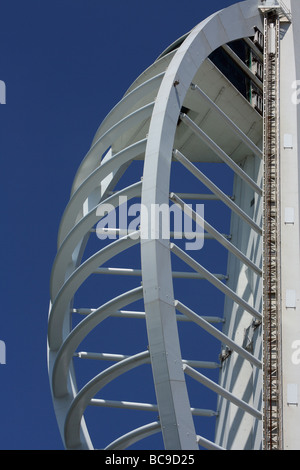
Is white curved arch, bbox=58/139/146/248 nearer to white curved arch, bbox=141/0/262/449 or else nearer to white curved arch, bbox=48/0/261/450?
white curved arch, bbox=48/0/261/450

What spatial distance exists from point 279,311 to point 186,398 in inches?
300

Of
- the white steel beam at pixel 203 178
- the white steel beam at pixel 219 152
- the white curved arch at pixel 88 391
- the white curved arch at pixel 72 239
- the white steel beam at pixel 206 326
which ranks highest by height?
the white steel beam at pixel 219 152

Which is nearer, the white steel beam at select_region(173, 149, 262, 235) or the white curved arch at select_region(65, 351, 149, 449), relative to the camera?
the white curved arch at select_region(65, 351, 149, 449)

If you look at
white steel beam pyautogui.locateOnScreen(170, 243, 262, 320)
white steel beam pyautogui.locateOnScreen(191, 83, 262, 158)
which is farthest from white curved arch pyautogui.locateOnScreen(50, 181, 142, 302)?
white steel beam pyautogui.locateOnScreen(191, 83, 262, 158)

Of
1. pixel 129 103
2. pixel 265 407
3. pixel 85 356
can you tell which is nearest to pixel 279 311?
pixel 265 407

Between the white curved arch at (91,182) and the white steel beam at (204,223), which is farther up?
the white curved arch at (91,182)

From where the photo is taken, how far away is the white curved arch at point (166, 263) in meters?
27.3

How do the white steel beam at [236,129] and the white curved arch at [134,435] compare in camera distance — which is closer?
the white curved arch at [134,435]

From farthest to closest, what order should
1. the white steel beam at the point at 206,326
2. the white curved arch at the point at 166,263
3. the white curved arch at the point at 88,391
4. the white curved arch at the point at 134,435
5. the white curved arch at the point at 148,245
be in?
the white curved arch at the point at 134,435
the white curved arch at the point at 88,391
the white steel beam at the point at 206,326
the white curved arch at the point at 148,245
the white curved arch at the point at 166,263

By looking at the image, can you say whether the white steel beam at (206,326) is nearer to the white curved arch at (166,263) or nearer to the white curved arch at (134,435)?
the white curved arch at (166,263)

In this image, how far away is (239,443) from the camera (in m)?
36.1

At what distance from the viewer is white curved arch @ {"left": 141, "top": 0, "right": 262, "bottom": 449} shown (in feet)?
89.6

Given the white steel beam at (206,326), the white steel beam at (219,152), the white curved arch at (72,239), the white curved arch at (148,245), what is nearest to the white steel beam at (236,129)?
the white curved arch at (148,245)

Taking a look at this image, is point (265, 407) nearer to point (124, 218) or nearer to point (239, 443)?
point (239, 443)
